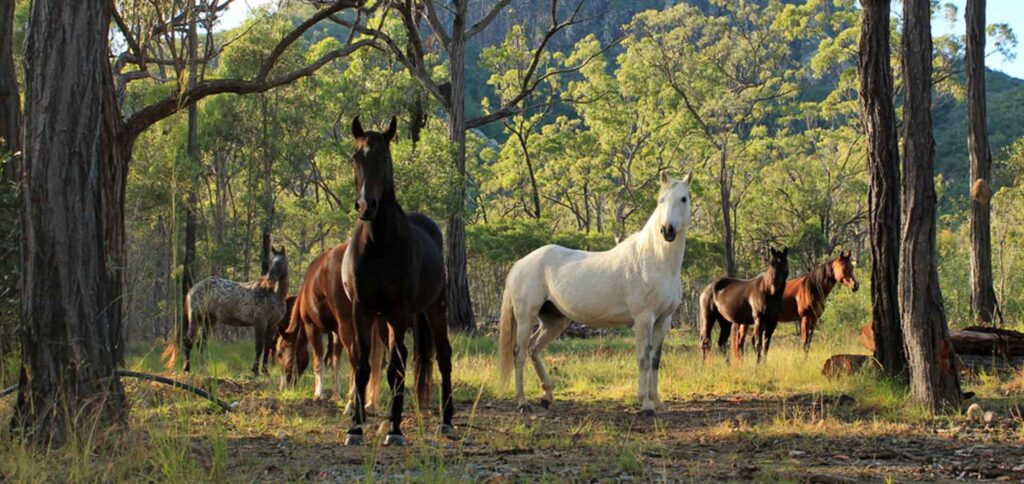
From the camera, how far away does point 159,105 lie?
34.4 ft

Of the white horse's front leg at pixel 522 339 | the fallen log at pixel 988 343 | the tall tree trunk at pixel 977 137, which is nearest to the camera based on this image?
the white horse's front leg at pixel 522 339

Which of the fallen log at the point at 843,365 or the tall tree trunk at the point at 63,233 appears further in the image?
the fallen log at the point at 843,365

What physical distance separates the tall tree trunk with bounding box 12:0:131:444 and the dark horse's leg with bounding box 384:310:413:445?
5.87 feet

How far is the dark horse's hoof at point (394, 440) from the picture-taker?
6645 millimetres

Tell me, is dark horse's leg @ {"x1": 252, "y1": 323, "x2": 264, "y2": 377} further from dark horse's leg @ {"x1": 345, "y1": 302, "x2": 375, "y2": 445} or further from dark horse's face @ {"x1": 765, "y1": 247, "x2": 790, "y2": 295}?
dark horse's face @ {"x1": 765, "y1": 247, "x2": 790, "y2": 295}

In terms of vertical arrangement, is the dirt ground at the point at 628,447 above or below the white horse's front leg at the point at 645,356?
below

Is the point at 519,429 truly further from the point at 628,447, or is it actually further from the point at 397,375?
the point at 628,447

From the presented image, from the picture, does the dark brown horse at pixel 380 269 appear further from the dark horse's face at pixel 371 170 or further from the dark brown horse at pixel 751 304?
the dark brown horse at pixel 751 304

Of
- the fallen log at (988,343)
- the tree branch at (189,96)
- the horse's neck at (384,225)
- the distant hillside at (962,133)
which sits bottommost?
the fallen log at (988,343)

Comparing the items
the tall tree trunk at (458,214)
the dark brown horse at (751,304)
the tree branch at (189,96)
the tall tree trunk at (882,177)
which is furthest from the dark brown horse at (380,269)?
the tall tree trunk at (458,214)

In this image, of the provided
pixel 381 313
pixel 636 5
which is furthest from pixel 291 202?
pixel 636 5

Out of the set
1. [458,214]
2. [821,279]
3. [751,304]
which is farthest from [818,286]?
[458,214]

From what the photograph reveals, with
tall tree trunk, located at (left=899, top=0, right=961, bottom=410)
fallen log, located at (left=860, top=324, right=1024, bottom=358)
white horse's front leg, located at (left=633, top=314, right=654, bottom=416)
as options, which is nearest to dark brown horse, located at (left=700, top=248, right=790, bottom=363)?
fallen log, located at (left=860, top=324, right=1024, bottom=358)

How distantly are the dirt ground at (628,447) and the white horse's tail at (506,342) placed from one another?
903 millimetres
